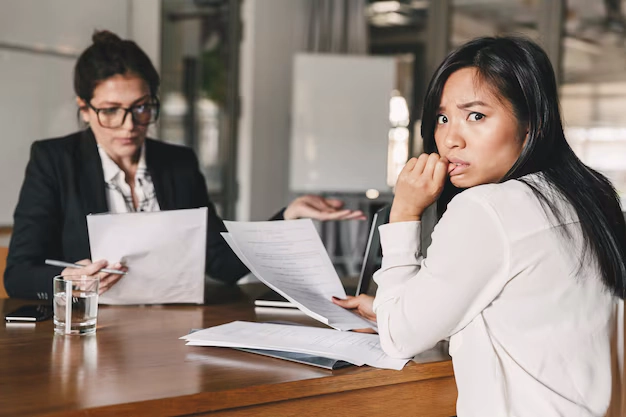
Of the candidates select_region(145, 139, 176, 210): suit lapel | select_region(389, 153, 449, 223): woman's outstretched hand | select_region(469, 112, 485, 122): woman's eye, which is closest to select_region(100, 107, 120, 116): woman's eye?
select_region(145, 139, 176, 210): suit lapel

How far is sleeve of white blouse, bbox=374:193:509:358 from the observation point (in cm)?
120

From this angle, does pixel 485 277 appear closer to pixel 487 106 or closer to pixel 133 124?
pixel 487 106

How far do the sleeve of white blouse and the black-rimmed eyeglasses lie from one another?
1208mm

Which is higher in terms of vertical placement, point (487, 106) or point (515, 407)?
point (487, 106)

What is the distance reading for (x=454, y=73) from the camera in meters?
1.37

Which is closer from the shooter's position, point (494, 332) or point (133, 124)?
point (494, 332)

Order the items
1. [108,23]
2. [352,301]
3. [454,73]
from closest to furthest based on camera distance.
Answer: [454,73], [352,301], [108,23]

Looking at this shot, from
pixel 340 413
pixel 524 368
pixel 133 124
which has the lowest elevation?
pixel 340 413

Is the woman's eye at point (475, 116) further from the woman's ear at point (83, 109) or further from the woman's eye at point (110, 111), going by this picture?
the woman's ear at point (83, 109)

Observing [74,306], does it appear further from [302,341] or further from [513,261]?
[513,261]

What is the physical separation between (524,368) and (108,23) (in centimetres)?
374

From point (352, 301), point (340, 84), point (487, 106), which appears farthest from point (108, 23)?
point (487, 106)

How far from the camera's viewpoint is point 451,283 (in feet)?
4.00

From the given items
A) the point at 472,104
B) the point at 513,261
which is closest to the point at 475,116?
the point at 472,104
